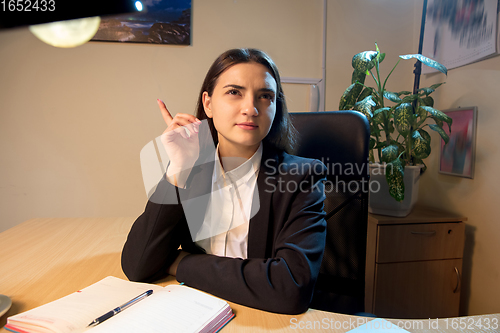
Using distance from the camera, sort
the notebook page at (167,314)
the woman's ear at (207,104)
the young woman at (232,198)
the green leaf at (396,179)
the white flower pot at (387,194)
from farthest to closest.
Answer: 1. the white flower pot at (387,194)
2. the green leaf at (396,179)
3. the woman's ear at (207,104)
4. the young woman at (232,198)
5. the notebook page at (167,314)

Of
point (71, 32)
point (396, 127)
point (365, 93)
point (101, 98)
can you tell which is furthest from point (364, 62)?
point (71, 32)

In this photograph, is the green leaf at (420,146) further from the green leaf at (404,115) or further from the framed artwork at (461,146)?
the framed artwork at (461,146)

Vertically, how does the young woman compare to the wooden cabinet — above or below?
above

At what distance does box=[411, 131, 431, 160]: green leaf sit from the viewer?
1512mm

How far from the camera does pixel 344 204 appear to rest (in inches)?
41.4

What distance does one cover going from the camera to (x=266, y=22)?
2.09m

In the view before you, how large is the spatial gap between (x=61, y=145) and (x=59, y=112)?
8.8 inches

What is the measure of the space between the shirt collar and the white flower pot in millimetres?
941

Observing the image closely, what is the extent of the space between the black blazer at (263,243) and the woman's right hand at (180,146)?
32mm

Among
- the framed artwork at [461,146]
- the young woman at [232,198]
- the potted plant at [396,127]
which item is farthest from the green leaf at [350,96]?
the young woman at [232,198]

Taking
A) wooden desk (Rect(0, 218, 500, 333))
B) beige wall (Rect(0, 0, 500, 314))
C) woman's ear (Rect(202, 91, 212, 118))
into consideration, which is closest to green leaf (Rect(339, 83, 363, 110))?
beige wall (Rect(0, 0, 500, 314))

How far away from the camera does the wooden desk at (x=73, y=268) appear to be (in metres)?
0.59

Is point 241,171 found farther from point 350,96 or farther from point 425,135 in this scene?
point 425,135

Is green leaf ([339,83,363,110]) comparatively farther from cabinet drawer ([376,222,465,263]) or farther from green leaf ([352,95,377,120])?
cabinet drawer ([376,222,465,263])
